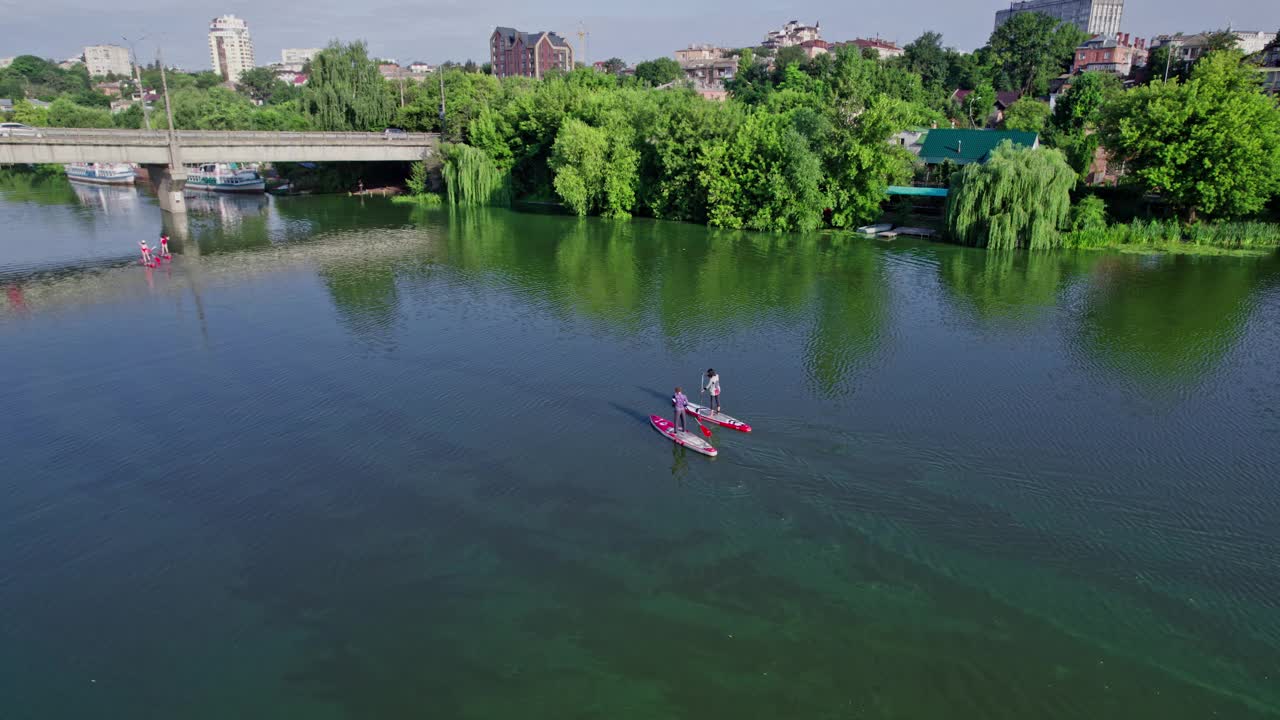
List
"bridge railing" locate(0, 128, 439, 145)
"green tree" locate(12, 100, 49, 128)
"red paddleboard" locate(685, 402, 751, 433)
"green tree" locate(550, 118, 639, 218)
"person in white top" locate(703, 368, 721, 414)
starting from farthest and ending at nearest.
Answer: "green tree" locate(12, 100, 49, 128), "green tree" locate(550, 118, 639, 218), "bridge railing" locate(0, 128, 439, 145), "person in white top" locate(703, 368, 721, 414), "red paddleboard" locate(685, 402, 751, 433)

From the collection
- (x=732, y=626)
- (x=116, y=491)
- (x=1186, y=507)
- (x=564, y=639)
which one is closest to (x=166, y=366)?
(x=116, y=491)

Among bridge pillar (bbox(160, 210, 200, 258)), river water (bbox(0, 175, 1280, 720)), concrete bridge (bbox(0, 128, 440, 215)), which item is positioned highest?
concrete bridge (bbox(0, 128, 440, 215))

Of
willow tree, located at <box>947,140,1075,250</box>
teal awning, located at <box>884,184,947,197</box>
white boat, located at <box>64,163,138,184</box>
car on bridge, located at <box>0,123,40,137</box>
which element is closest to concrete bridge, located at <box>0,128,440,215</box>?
car on bridge, located at <box>0,123,40,137</box>

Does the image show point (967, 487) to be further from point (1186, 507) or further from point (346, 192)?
point (346, 192)

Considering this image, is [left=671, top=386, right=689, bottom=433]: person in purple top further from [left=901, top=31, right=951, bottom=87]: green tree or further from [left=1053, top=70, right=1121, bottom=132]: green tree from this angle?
[left=901, top=31, right=951, bottom=87]: green tree

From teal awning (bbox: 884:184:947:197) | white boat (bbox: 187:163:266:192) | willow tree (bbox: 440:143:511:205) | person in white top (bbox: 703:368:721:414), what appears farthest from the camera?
white boat (bbox: 187:163:266:192)

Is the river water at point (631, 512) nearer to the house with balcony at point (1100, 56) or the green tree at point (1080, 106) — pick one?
the green tree at point (1080, 106)

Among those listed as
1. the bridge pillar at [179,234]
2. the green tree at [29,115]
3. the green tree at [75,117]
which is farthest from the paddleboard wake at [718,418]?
the green tree at [29,115]
